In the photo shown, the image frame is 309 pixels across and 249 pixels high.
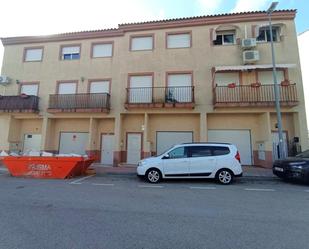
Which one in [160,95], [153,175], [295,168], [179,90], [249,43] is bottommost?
[153,175]

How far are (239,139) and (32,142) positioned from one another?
1533cm

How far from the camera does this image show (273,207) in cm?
529

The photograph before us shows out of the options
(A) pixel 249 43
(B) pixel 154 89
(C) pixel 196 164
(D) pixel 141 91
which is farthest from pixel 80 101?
(A) pixel 249 43

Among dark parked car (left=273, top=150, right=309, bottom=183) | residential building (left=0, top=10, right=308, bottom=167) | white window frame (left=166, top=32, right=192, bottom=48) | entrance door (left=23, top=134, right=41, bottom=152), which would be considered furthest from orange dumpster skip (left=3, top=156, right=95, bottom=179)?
white window frame (left=166, top=32, right=192, bottom=48)

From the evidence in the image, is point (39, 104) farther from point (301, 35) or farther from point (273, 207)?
point (301, 35)

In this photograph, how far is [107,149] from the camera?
14.4 m

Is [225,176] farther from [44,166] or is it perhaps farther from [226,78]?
[44,166]

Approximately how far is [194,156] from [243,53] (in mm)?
8018

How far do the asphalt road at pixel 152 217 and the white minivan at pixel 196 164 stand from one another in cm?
108

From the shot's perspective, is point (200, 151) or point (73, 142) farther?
point (73, 142)

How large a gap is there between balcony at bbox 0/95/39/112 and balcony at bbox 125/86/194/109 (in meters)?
6.87

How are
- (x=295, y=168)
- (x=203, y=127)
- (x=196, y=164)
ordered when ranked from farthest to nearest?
1. (x=203, y=127)
2. (x=196, y=164)
3. (x=295, y=168)

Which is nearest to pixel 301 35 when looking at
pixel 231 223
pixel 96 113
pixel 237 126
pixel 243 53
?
pixel 243 53

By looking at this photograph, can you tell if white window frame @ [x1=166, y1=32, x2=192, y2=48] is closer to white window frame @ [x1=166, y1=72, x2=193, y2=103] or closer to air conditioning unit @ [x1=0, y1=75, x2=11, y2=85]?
white window frame @ [x1=166, y1=72, x2=193, y2=103]
